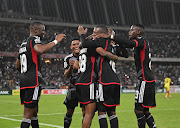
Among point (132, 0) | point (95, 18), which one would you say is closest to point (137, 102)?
point (95, 18)

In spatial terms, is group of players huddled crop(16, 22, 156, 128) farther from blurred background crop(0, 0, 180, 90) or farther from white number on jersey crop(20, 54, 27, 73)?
blurred background crop(0, 0, 180, 90)

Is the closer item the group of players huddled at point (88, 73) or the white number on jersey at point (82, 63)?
the group of players huddled at point (88, 73)

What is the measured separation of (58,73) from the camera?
46.3 metres

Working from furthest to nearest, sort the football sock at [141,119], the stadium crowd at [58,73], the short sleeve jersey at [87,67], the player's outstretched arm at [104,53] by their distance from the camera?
the stadium crowd at [58,73] < the football sock at [141,119] < the short sleeve jersey at [87,67] < the player's outstretched arm at [104,53]

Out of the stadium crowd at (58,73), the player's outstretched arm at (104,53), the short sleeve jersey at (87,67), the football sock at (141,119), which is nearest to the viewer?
the player's outstretched arm at (104,53)

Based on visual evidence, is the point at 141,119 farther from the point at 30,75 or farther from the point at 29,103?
the point at 30,75

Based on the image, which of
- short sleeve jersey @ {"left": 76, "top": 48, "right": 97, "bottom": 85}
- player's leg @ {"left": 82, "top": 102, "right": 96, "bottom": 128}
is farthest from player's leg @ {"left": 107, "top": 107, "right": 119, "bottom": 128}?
short sleeve jersey @ {"left": 76, "top": 48, "right": 97, "bottom": 85}

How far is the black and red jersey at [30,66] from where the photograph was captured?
5863 millimetres

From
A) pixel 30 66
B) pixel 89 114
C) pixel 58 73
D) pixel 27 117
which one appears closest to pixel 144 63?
pixel 89 114

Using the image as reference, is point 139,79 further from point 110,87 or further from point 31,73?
point 31,73

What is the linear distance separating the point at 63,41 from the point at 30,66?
45.0 metres

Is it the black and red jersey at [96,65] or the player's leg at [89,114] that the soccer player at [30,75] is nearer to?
the black and red jersey at [96,65]

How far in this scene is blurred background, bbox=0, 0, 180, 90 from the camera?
45.4 m

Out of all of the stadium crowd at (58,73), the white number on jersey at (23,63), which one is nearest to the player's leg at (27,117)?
the white number on jersey at (23,63)
